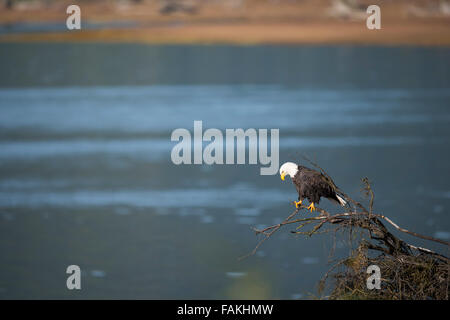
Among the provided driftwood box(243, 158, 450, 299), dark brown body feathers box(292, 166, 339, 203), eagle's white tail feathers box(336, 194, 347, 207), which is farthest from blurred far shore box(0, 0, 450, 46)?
driftwood box(243, 158, 450, 299)

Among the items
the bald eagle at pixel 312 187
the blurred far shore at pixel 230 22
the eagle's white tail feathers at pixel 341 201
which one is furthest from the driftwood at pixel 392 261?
the blurred far shore at pixel 230 22

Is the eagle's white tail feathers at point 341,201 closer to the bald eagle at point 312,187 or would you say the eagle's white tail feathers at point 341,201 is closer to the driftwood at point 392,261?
the bald eagle at point 312,187

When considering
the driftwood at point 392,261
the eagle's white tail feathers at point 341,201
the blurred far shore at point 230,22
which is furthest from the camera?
the blurred far shore at point 230,22

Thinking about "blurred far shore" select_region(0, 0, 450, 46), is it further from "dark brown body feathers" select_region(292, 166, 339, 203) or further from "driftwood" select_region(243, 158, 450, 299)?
"driftwood" select_region(243, 158, 450, 299)

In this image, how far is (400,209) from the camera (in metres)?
37.8

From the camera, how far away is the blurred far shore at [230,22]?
99.0 m

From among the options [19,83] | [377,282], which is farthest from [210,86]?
[377,282]

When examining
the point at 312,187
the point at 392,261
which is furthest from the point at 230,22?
the point at 392,261

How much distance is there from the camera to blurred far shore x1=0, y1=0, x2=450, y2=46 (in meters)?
99.0

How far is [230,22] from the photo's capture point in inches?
4311

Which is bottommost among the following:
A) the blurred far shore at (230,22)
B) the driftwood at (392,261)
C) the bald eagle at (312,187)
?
the driftwood at (392,261)

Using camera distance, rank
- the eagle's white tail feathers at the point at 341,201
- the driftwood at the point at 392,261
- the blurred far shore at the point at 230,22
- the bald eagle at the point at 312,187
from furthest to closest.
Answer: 1. the blurred far shore at the point at 230,22
2. the bald eagle at the point at 312,187
3. the eagle's white tail feathers at the point at 341,201
4. the driftwood at the point at 392,261
